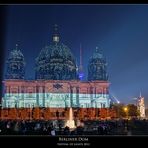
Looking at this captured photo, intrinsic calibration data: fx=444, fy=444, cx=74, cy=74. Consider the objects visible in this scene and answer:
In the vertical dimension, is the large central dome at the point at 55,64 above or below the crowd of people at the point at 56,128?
above

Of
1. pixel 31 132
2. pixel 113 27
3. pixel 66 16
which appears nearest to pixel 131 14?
pixel 113 27

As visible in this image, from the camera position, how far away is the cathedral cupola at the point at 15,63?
4648 mm

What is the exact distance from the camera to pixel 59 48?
16.4 feet

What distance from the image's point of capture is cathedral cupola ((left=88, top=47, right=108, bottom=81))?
15.4 ft

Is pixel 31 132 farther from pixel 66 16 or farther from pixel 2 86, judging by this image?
pixel 66 16

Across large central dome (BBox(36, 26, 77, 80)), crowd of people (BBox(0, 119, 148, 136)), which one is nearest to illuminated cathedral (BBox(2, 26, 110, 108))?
large central dome (BBox(36, 26, 77, 80))

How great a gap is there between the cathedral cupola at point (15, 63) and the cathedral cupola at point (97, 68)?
73cm

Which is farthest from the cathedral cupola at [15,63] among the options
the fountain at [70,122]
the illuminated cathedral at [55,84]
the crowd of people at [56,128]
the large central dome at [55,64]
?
the fountain at [70,122]

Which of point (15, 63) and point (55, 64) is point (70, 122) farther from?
point (15, 63)

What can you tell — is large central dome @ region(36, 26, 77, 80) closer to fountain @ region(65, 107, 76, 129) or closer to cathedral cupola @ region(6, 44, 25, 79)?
cathedral cupola @ region(6, 44, 25, 79)

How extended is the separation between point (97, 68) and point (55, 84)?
48cm

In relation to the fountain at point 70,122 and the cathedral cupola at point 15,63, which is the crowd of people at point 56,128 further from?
the cathedral cupola at point 15,63

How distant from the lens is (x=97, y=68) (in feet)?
15.6

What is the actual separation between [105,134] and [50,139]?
561mm
